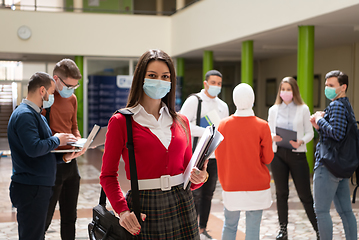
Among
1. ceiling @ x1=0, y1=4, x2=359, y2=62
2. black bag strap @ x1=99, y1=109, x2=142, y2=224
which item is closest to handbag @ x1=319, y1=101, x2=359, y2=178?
black bag strap @ x1=99, y1=109, x2=142, y2=224

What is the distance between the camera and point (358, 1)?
280 inches

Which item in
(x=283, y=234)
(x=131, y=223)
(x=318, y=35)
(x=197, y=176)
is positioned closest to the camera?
(x=131, y=223)

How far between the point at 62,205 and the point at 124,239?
6.48ft

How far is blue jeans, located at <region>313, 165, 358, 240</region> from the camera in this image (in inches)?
152

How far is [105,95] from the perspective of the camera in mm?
15445

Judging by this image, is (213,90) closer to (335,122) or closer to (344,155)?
(335,122)

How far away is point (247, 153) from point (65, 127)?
1.72 metres

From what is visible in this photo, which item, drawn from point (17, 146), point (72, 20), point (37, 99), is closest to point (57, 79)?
point (37, 99)

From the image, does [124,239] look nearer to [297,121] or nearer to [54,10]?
[297,121]

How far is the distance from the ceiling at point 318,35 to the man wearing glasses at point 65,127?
5.75 meters

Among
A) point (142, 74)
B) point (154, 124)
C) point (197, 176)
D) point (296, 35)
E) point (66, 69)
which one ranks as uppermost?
point (296, 35)

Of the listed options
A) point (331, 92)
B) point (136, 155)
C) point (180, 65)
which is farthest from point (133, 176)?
point (180, 65)

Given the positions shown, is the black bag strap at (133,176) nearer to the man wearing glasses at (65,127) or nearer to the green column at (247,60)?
the man wearing glasses at (65,127)

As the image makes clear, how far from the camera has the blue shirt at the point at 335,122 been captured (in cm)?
376
